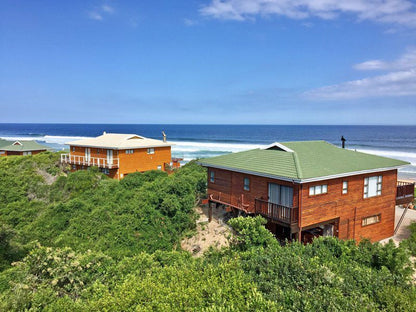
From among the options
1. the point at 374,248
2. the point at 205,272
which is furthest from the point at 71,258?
the point at 374,248

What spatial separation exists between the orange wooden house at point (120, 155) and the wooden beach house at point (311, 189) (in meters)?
16.4

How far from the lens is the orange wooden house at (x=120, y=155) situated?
109 ft

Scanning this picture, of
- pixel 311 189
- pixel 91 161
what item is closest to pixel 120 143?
pixel 91 161

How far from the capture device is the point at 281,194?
15.1 m

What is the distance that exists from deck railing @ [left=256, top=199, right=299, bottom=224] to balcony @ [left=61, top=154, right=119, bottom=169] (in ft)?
69.5

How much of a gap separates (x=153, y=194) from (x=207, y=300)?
13.9 m

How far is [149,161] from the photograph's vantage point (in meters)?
35.7

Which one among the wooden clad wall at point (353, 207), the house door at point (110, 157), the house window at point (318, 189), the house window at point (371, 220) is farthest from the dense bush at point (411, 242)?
the house door at point (110, 157)

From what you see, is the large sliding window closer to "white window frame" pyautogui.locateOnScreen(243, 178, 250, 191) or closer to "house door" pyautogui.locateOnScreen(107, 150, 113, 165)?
"white window frame" pyautogui.locateOnScreen(243, 178, 250, 191)

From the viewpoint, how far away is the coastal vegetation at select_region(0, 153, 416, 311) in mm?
7102

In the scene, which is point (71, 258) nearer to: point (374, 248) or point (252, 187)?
point (252, 187)

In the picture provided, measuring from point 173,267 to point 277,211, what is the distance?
7.16 m

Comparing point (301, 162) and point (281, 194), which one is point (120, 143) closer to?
point (281, 194)

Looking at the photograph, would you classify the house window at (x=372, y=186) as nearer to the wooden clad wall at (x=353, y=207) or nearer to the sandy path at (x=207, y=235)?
the wooden clad wall at (x=353, y=207)
